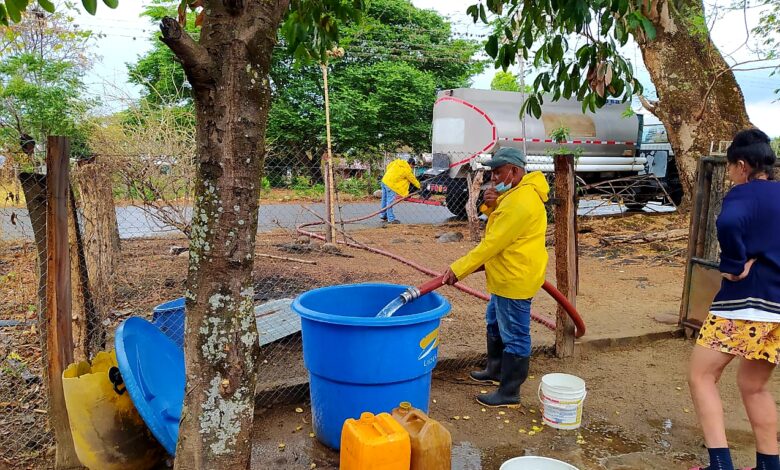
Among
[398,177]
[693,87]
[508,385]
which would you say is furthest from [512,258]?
[693,87]

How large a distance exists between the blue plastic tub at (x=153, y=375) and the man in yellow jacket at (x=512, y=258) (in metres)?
1.59

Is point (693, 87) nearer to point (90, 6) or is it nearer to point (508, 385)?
point (508, 385)

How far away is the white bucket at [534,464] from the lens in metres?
2.51

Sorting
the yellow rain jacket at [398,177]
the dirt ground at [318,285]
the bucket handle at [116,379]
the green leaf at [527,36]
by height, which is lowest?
the dirt ground at [318,285]

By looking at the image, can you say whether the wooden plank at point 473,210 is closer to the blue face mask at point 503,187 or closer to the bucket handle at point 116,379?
the blue face mask at point 503,187

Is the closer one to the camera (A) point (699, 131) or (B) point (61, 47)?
(A) point (699, 131)

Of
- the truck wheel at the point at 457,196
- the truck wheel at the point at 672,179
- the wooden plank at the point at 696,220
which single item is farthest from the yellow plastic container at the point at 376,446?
the truck wheel at the point at 672,179

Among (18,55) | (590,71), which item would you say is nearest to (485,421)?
(590,71)

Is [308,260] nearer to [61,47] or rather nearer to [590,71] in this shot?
[590,71]

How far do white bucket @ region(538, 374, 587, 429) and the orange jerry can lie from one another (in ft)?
4.16

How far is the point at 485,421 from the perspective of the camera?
11.4 feet

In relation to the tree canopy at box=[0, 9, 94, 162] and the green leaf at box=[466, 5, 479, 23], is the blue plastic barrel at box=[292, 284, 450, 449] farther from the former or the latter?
the tree canopy at box=[0, 9, 94, 162]

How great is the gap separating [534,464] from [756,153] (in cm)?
180

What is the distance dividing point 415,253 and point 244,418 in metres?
6.81
